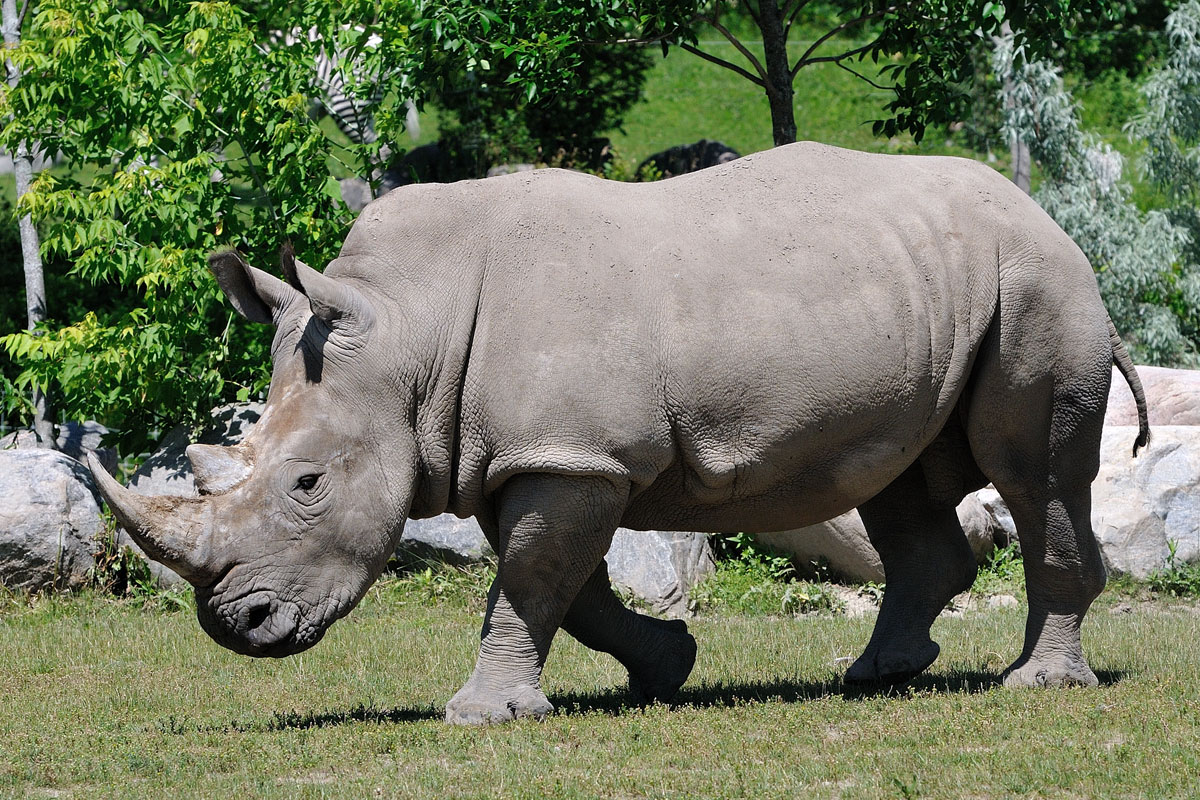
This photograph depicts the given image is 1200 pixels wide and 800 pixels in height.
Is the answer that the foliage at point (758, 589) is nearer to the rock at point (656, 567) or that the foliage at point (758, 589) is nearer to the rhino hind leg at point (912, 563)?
the rock at point (656, 567)

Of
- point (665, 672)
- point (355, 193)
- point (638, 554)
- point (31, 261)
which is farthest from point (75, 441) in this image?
point (355, 193)

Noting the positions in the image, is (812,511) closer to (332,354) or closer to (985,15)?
(332,354)

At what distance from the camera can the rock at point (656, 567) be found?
9977mm

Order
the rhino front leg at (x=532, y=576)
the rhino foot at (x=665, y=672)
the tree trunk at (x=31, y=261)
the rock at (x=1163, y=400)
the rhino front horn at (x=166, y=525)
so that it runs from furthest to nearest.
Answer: the rock at (x=1163, y=400), the tree trunk at (x=31, y=261), the rhino foot at (x=665, y=672), the rhino front leg at (x=532, y=576), the rhino front horn at (x=166, y=525)

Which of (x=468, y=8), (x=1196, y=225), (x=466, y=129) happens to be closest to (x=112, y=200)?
(x=468, y=8)

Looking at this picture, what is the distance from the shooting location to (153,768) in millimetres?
5766

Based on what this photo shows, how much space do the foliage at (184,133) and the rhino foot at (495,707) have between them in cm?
497

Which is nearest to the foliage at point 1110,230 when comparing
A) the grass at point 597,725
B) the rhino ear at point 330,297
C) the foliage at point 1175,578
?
the foliage at point 1175,578

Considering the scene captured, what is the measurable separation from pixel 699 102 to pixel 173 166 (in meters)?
21.4

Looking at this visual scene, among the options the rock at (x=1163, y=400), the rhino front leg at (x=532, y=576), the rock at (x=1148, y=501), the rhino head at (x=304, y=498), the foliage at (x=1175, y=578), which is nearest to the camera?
the rhino head at (x=304, y=498)

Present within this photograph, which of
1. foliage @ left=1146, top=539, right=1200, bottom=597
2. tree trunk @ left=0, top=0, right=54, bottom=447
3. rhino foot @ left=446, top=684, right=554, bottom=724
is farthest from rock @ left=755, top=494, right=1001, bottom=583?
tree trunk @ left=0, top=0, right=54, bottom=447

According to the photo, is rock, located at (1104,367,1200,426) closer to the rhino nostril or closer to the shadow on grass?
the shadow on grass

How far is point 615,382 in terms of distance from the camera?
6016mm

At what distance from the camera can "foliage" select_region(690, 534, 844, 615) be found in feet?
33.3
